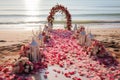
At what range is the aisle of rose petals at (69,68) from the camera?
945cm

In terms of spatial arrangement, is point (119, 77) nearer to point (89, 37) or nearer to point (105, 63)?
point (105, 63)

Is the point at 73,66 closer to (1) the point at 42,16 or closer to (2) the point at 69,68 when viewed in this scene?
(2) the point at 69,68

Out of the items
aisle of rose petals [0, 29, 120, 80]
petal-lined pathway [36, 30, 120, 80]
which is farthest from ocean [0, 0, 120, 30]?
aisle of rose petals [0, 29, 120, 80]

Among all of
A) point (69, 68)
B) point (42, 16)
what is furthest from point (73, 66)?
point (42, 16)

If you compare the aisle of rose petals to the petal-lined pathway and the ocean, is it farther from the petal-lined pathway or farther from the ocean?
the ocean

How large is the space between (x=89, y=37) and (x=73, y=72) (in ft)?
16.1

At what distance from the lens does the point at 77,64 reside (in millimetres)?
11312

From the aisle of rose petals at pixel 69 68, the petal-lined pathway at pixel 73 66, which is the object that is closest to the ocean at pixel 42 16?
the petal-lined pathway at pixel 73 66

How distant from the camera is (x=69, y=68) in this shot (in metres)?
10.7

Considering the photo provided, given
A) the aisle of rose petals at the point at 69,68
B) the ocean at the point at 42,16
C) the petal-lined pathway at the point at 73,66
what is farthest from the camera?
the ocean at the point at 42,16

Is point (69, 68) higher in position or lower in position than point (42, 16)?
lower

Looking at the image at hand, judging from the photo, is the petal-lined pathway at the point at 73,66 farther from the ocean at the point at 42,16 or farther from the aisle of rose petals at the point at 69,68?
the ocean at the point at 42,16

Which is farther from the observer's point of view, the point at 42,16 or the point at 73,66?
the point at 42,16

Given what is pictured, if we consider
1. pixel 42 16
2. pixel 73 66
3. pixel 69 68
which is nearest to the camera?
pixel 69 68
